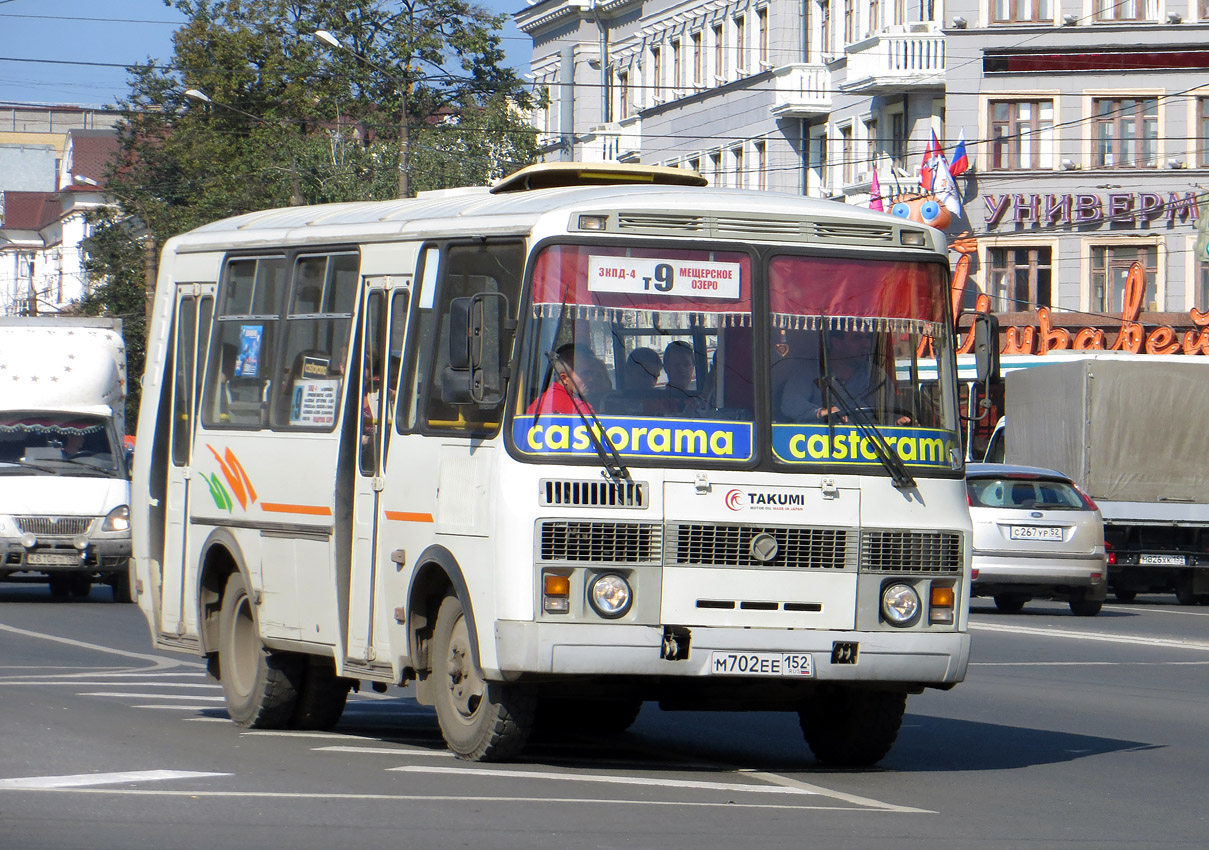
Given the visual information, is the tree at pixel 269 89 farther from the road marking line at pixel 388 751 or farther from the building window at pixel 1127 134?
the road marking line at pixel 388 751

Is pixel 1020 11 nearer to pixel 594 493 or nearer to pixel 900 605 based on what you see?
pixel 900 605

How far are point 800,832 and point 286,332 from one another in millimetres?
4779

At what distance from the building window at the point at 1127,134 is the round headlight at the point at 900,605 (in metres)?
40.6

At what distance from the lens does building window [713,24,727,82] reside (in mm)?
60062

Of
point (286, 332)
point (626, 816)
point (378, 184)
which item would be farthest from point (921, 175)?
point (626, 816)

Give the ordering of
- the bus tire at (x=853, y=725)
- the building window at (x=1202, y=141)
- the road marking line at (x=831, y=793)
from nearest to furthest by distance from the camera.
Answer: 1. the road marking line at (x=831, y=793)
2. the bus tire at (x=853, y=725)
3. the building window at (x=1202, y=141)

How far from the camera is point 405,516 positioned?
10977mm

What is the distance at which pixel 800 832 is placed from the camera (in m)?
8.80

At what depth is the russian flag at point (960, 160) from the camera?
4912 cm

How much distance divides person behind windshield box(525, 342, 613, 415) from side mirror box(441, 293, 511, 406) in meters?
0.22

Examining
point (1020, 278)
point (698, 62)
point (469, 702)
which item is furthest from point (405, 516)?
point (698, 62)

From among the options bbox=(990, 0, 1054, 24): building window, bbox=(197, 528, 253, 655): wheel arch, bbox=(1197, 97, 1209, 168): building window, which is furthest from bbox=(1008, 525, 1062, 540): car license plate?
bbox=(990, 0, 1054, 24): building window

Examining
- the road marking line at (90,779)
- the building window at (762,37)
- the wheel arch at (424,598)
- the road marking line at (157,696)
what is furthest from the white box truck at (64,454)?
the building window at (762,37)

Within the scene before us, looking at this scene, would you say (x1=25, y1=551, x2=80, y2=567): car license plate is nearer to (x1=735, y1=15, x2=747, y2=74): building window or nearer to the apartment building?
the apartment building
